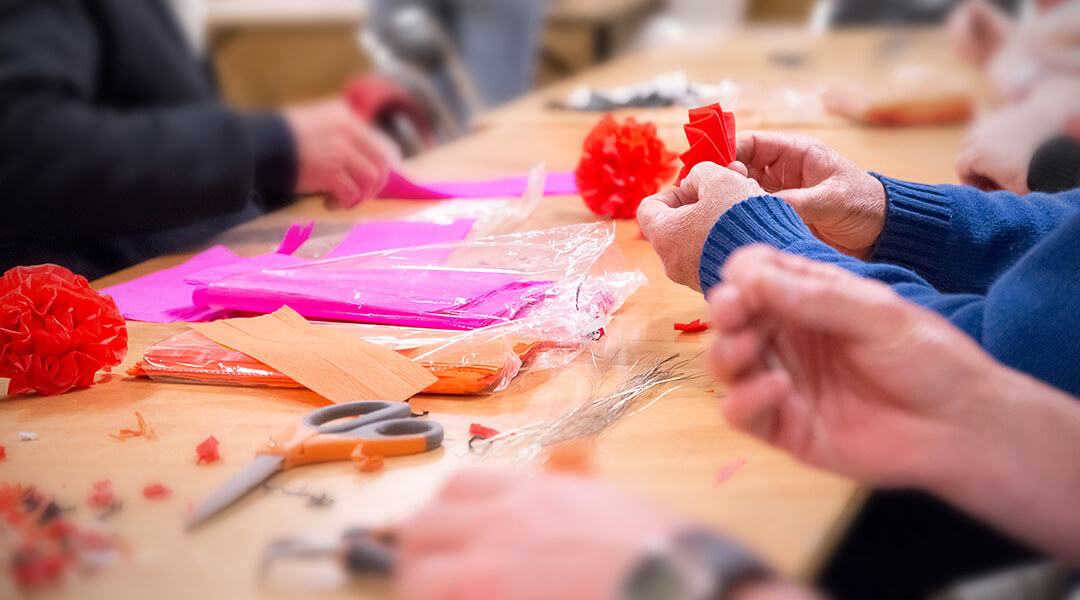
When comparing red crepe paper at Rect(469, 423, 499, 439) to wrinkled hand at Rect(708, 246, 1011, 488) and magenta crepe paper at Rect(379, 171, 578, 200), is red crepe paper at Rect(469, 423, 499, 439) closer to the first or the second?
wrinkled hand at Rect(708, 246, 1011, 488)

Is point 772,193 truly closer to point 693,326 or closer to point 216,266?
→ point 693,326

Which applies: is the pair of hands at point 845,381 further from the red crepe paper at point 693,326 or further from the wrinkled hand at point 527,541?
the red crepe paper at point 693,326

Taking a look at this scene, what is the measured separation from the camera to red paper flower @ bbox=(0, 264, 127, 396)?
503 mm

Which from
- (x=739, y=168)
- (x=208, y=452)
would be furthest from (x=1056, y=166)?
(x=208, y=452)

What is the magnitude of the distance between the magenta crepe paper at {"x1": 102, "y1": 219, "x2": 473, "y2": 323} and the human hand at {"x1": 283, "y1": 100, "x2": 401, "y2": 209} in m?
0.04

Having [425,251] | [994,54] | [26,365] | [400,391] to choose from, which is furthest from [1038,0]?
[26,365]

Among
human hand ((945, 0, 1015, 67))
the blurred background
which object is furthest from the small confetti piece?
human hand ((945, 0, 1015, 67))

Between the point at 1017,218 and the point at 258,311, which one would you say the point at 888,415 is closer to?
the point at 1017,218

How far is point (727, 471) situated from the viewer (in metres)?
0.36

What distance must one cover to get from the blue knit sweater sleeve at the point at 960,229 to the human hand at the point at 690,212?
5.0 inches

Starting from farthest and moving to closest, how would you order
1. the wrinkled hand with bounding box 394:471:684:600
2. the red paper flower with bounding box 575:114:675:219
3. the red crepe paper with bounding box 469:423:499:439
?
the red paper flower with bounding box 575:114:675:219 < the red crepe paper with bounding box 469:423:499:439 < the wrinkled hand with bounding box 394:471:684:600

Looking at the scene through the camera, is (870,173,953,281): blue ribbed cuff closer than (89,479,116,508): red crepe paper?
No

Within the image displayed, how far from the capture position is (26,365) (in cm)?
50

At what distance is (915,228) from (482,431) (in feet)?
1.16
